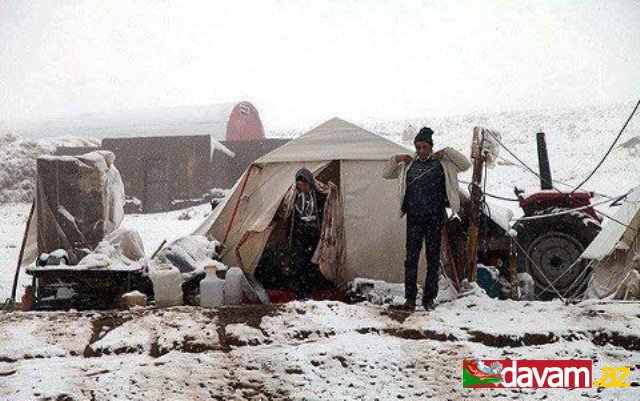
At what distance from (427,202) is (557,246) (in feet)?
13.5

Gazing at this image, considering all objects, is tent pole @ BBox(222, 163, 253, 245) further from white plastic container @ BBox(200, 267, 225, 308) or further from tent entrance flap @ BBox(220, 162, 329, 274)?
white plastic container @ BBox(200, 267, 225, 308)

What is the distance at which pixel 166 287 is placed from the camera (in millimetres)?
4520

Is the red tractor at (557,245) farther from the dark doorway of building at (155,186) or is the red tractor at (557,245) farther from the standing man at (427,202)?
the dark doorway of building at (155,186)

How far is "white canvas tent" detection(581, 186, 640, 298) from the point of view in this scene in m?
5.99

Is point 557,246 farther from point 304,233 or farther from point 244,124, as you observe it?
point 244,124

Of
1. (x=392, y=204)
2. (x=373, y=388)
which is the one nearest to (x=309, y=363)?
(x=373, y=388)

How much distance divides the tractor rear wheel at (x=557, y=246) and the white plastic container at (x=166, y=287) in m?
5.17

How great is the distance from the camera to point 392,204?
19.2 ft

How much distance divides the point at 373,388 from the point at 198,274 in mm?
2636

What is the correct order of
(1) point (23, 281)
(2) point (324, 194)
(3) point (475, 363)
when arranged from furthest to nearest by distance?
(1) point (23, 281)
(2) point (324, 194)
(3) point (475, 363)

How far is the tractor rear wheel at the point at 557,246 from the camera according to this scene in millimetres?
7324

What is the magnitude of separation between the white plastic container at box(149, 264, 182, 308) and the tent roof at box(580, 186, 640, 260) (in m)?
5.20

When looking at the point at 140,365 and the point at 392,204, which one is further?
the point at 392,204

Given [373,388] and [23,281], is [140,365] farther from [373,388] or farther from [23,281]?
[23,281]
